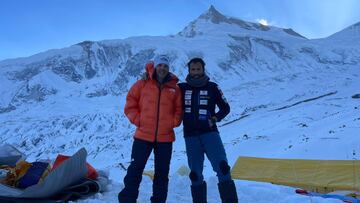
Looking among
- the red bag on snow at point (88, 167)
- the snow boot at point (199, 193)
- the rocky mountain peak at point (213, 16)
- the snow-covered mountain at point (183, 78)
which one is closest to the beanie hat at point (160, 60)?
the snow boot at point (199, 193)

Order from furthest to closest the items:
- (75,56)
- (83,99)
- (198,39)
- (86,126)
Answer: (75,56)
(198,39)
(83,99)
(86,126)

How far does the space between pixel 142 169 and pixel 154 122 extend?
1.75 feet

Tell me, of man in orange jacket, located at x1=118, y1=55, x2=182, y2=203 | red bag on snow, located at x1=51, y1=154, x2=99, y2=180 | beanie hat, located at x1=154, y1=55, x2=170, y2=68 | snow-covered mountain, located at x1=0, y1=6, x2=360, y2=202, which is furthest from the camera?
snow-covered mountain, located at x1=0, y1=6, x2=360, y2=202

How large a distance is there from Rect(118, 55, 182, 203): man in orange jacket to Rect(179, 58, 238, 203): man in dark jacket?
143mm

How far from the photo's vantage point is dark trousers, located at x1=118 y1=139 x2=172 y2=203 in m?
5.51

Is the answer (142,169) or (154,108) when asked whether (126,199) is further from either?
(154,108)

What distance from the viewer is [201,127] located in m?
5.67

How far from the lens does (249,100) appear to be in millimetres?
68625

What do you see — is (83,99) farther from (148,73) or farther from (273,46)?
(148,73)

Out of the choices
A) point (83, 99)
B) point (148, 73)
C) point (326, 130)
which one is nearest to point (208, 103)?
point (148, 73)

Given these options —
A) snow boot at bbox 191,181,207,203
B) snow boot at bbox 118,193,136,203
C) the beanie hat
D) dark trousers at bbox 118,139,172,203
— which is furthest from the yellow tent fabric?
snow boot at bbox 118,193,136,203

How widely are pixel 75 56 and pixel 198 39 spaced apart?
107 feet

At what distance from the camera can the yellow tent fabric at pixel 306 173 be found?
1196cm

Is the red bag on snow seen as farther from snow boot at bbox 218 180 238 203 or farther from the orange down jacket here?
snow boot at bbox 218 180 238 203
